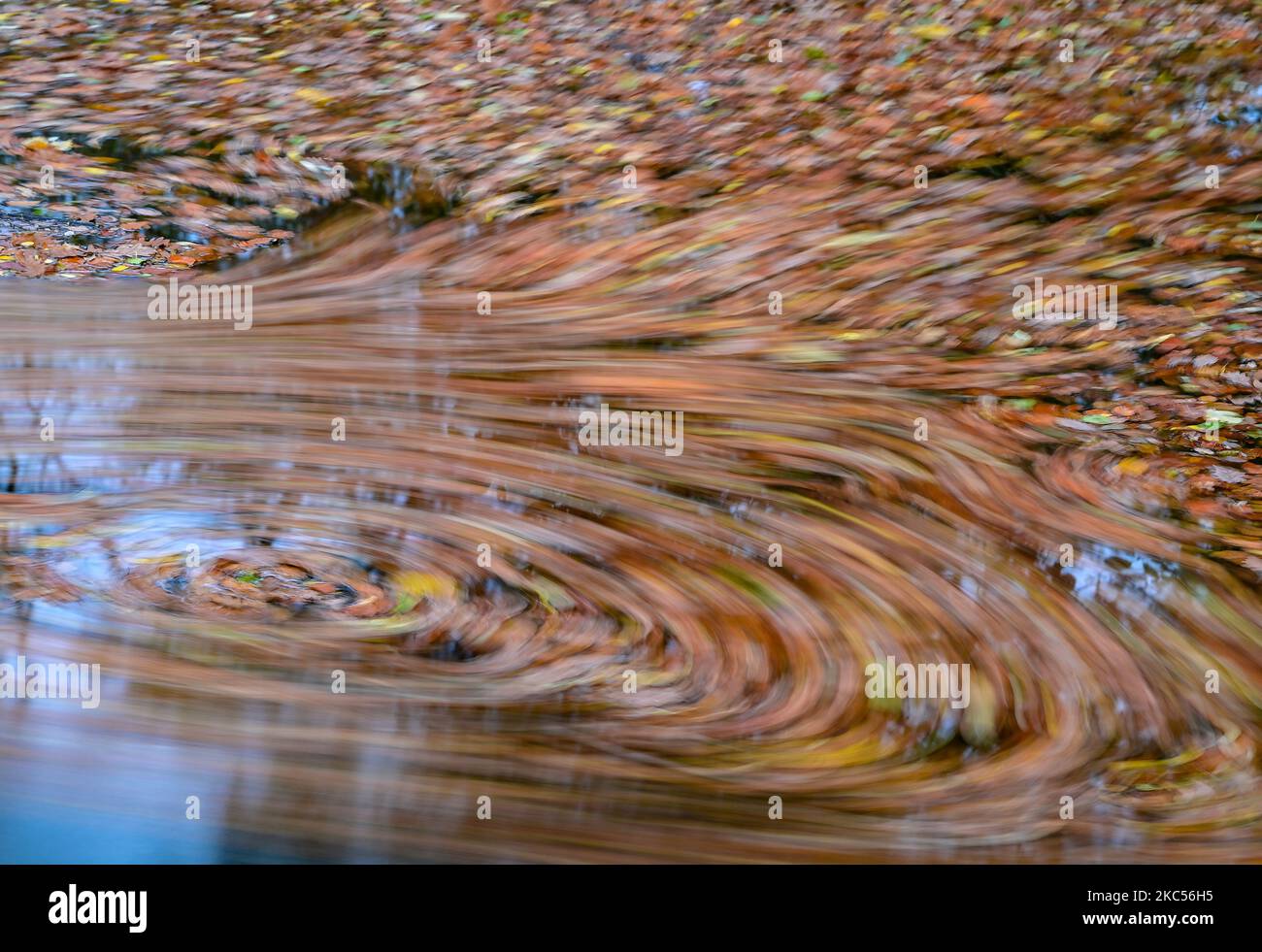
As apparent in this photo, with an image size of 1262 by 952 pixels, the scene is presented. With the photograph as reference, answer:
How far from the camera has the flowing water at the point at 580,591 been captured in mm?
1162

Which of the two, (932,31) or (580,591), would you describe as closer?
(580,591)

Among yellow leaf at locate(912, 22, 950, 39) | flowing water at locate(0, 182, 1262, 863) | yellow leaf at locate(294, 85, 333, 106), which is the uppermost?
yellow leaf at locate(912, 22, 950, 39)

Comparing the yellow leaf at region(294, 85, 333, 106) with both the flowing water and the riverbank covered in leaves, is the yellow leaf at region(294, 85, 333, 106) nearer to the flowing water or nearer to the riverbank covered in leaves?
the riverbank covered in leaves

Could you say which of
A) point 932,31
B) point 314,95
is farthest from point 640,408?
point 932,31

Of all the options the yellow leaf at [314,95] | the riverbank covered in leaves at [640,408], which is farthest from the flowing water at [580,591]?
the yellow leaf at [314,95]

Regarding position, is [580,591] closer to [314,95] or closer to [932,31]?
[314,95]

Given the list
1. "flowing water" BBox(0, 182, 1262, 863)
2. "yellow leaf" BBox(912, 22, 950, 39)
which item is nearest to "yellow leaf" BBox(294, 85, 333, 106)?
"flowing water" BBox(0, 182, 1262, 863)

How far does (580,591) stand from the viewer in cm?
137

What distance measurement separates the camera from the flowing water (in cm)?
116

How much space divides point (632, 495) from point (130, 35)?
196 centimetres

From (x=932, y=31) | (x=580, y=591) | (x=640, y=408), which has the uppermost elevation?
(x=932, y=31)

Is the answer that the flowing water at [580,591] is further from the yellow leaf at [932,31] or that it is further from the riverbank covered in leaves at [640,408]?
the yellow leaf at [932,31]

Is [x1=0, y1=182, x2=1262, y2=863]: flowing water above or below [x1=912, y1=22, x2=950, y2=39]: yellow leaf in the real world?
below

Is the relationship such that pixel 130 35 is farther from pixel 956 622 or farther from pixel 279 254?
pixel 956 622
